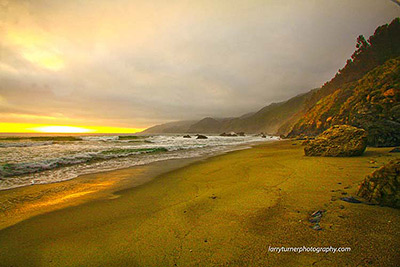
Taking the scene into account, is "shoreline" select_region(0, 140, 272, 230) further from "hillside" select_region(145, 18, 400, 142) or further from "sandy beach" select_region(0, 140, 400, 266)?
"hillside" select_region(145, 18, 400, 142)

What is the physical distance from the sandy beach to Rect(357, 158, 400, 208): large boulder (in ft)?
0.60

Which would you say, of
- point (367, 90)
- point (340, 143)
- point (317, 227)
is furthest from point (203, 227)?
point (367, 90)

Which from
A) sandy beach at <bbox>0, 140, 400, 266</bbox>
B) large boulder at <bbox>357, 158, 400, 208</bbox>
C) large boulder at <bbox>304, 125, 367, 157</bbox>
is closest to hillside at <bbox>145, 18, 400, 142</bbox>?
large boulder at <bbox>304, 125, 367, 157</bbox>

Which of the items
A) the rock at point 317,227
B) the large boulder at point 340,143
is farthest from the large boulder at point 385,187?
the large boulder at point 340,143

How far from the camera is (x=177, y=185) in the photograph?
16.5 feet

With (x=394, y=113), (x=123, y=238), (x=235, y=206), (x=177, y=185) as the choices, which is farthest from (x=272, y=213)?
(x=394, y=113)

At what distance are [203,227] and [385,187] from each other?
3.15 m

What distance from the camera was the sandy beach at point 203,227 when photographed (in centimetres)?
183

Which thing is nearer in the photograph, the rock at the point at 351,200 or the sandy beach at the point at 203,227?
the sandy beach at the point at 203,227

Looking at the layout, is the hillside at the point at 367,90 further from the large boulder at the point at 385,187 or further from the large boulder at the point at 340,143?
the large boulder at the point at 385,187

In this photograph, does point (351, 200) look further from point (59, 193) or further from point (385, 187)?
point (59, 193)

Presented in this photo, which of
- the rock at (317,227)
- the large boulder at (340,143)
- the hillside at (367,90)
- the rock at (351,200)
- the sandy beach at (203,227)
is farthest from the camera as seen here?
the hillside at (367,90)

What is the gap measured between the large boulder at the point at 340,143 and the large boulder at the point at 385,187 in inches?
224

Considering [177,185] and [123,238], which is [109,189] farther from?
[123,238]
